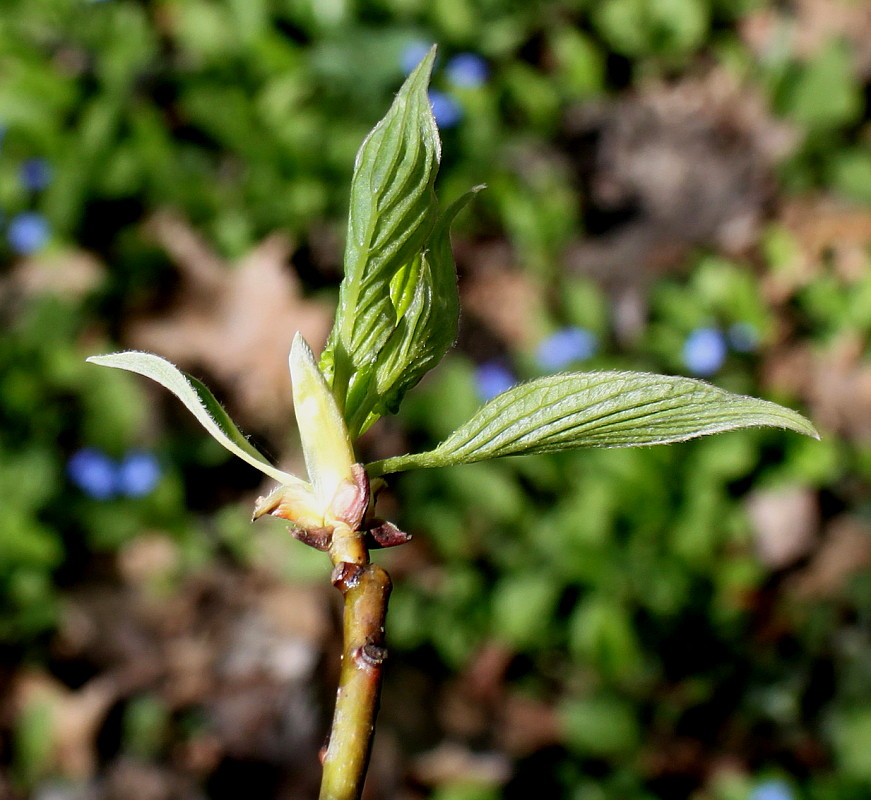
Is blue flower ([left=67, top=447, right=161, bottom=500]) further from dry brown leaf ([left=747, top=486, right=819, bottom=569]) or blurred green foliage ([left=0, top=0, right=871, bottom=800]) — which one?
dry brown leaf ([left=747, top=486, right=819, bottom=569])

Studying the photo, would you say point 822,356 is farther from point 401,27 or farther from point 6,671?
point 6,671

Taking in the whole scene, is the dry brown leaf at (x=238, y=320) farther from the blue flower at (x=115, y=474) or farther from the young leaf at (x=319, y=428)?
the young leaf at (x=319, y=428)

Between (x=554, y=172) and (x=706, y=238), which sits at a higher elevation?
(x=554, y=172)

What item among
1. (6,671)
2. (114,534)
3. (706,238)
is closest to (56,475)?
(114,534)

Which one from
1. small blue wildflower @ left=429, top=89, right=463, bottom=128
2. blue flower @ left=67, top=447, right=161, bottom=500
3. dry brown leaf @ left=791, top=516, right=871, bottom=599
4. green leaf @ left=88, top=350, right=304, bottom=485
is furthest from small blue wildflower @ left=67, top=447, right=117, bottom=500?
green leaf @ left=88, top=350, right=304, bottom=485

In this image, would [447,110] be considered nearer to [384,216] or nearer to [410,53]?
[410,53]

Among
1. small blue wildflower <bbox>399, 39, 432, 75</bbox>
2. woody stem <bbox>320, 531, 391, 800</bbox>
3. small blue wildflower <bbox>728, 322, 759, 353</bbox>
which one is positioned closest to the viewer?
woody stem <bbox>320, 531, 391, 800</bbox>

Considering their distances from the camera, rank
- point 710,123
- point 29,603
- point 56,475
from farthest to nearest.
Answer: point 710,123, point 56,475, point 29,603
